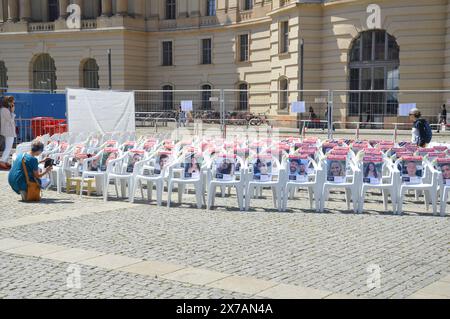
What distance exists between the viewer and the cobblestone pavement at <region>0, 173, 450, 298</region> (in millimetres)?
6449

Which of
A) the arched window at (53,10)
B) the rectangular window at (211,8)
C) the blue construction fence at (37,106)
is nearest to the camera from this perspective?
the blue construction fence at (37,106)

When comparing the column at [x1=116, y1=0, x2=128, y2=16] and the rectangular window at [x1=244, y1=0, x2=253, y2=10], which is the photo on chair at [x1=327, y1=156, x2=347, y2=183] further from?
the column at [x1=116, y1=0, x2=128, y2=16]

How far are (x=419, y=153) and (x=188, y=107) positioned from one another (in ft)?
45.4

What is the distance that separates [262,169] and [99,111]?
10365mm

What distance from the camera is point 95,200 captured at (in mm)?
12445

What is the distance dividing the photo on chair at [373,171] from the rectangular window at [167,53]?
4054 centimetres

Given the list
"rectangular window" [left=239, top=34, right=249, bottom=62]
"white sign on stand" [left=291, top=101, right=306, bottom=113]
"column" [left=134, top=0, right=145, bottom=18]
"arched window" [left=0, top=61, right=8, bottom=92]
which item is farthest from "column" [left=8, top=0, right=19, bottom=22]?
"white sign on stand" [left=291, top=101, right=306, bottom=113]

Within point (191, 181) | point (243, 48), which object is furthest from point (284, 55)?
point (191, 181)

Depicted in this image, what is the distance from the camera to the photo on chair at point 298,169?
38.0ft

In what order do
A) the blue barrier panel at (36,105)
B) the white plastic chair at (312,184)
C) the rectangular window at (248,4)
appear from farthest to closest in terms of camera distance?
the rectangular window at (248,4)
the blue barrier panel at (36,105)
the white plastic chair at (312,184)

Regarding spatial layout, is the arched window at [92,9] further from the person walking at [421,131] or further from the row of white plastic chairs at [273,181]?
the person walking at [421,131]

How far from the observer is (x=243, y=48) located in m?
45.6

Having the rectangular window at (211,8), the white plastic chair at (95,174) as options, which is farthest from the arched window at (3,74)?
the white plastic chair at (95,174)

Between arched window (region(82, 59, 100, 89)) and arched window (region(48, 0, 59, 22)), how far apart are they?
6555 mm
